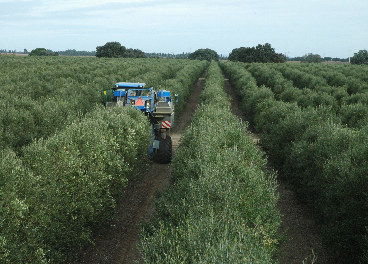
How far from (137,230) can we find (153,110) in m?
8.47

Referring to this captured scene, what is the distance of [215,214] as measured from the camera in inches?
292

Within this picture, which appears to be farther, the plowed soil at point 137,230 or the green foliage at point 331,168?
the plowed soil at point 137,230

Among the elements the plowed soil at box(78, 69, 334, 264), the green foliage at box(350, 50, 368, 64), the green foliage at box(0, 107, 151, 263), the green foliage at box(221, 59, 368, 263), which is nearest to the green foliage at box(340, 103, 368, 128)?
the green foliage at box(221, 59, 368, 263)

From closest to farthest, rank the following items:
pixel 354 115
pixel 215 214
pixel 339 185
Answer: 1. pixel 215 214
2. pixel 339 185
3. pixel 354 115

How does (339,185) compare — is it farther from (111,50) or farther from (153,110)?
(111,50)

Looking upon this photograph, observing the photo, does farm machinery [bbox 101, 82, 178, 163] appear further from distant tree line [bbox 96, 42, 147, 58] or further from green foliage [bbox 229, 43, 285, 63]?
distant tree line [bbox 96, 42, 147, 58]

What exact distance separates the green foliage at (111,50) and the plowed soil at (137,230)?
113 metres

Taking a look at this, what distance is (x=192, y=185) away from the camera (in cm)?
850

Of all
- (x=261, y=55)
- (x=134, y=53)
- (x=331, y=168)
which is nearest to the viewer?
(x=331, y=168)

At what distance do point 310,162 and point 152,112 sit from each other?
31.5 ft

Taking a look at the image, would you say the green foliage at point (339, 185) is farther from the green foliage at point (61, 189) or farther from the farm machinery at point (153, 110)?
the green foliage at point (61, 189)

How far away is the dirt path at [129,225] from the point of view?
36.4 ft

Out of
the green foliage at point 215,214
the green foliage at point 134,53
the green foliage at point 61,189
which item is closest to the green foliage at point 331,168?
the green foliage at point 215,214

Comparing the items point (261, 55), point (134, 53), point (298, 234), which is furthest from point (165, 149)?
point (134, 53)
